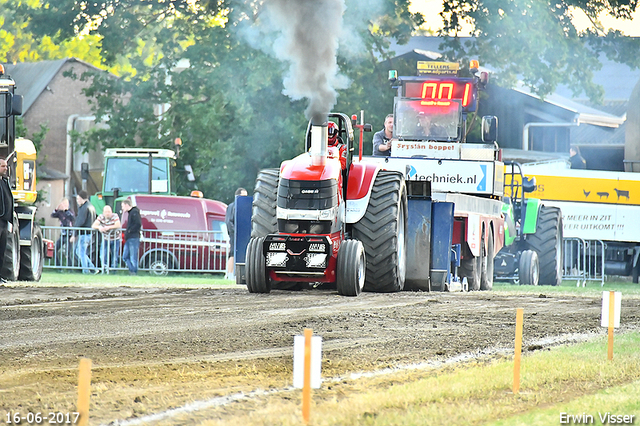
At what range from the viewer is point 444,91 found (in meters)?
19.1

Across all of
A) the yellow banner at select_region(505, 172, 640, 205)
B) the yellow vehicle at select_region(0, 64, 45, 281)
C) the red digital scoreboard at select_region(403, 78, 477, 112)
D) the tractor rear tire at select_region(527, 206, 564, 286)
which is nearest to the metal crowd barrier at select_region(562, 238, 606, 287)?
the yellow banner at select_region(505, 172, 640, 205)

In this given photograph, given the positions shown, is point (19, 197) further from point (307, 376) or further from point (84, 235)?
point (307, 376)

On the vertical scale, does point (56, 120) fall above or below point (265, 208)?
above

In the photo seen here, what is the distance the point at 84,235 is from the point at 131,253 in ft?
4.84

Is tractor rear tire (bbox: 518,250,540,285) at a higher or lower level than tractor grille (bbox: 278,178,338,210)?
lower

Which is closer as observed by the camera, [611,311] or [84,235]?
[611,311]

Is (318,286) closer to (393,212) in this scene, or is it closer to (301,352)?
(393,212)

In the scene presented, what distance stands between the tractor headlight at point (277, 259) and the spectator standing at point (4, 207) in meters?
4.92

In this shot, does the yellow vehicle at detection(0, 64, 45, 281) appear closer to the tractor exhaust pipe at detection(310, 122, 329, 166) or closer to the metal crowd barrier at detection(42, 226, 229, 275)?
the metal crowd barrier at detection(42, 226, 229, 275)

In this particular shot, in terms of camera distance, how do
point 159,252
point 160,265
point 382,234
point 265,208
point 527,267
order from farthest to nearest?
point 159,252
point 160,265
point 527,267
point 265,208
point 382,234

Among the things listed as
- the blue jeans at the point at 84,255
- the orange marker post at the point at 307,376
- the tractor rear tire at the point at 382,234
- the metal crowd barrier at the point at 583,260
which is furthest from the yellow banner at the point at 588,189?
the orange marker post at the point at 307,376

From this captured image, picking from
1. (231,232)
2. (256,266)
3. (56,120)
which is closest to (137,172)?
(231,232)

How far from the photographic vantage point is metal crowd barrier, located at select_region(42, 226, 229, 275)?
24656 mm

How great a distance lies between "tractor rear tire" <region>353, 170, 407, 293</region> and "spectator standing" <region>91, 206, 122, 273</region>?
11.1 metres
